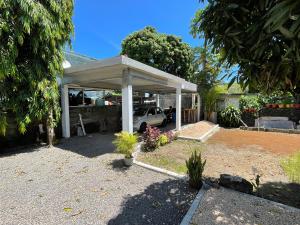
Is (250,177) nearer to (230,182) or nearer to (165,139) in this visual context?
(230,182)

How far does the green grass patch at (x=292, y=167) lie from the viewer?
505 cm

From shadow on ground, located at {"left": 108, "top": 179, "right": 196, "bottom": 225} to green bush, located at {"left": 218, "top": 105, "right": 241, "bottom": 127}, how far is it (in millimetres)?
11474

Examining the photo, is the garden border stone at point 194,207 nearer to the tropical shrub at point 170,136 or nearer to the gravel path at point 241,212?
the gravel path at point 241,212

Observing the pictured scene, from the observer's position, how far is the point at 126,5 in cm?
1069

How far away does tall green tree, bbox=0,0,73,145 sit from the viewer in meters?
5.52

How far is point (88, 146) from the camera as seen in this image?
7.97 m

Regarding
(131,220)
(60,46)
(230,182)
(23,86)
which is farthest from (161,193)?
(60,46)

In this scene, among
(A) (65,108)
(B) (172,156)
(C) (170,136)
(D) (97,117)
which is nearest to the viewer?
(B) (172,156)

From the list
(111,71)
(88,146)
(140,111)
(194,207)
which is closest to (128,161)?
(194,207)

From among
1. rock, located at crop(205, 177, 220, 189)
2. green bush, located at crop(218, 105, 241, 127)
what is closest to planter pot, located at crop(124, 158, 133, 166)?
rock, located at crop(205, 177, 220, 189)

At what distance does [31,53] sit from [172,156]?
242 inches

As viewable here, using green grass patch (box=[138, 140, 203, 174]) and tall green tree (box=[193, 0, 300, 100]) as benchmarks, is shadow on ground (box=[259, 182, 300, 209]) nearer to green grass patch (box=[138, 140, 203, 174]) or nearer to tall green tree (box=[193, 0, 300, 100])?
green grass patch (box=[138, 140, 203, 174])

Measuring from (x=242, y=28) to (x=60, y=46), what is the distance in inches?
273

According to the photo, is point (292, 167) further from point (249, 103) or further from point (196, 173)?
point (249, 103)
